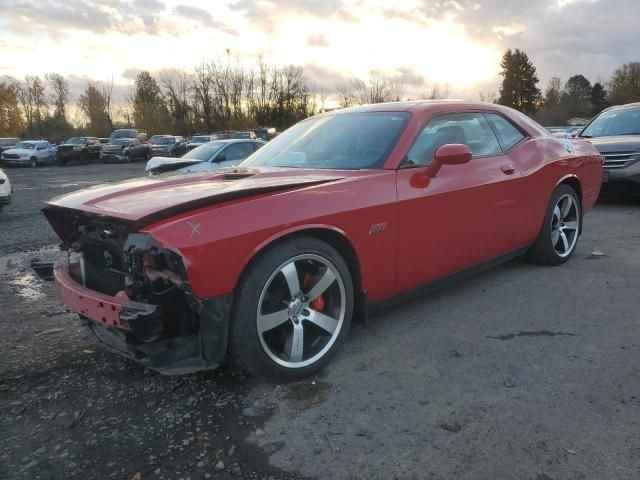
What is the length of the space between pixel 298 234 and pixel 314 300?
0.41 m

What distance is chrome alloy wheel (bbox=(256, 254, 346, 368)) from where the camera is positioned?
8.84 ft

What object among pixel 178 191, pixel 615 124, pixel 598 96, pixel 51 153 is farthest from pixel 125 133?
pixel 598 96

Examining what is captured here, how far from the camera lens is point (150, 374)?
9.68ft

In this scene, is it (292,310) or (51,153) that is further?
(51,153)

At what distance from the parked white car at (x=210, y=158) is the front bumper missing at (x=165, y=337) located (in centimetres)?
789

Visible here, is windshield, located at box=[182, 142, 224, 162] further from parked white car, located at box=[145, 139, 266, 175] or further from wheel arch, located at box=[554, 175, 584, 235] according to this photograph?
wheel arch, located at box=[554, 175, 584, 235]

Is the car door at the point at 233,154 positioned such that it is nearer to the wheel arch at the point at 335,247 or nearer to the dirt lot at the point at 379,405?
the dirt lot at the point at 379,405

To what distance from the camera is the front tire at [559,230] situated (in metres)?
4.62

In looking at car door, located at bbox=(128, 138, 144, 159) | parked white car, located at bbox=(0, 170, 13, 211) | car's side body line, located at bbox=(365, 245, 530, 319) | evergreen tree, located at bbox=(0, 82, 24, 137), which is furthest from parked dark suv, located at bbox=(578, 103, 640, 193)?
evergreen tree, located at bbox=(0, 82, 24, 137)

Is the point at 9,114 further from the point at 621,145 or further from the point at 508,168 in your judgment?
the point at 508,168

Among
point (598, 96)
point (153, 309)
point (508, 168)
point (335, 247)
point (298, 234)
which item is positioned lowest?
point (153, 309)

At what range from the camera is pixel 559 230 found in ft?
16.0

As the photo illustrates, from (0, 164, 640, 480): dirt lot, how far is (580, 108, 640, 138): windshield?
5876 mm

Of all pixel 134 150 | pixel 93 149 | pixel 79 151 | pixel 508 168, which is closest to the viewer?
pixel 508 168
